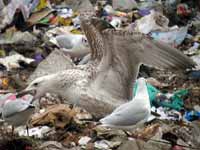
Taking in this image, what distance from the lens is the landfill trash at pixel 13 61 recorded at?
20.7 feet

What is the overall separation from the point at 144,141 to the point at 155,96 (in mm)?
1057

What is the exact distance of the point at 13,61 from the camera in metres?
6.39

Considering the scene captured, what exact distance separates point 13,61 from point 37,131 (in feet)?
6.18

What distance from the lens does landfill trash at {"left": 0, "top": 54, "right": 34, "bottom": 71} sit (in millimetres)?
6297

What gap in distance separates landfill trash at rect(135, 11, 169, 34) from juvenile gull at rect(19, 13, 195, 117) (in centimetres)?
241

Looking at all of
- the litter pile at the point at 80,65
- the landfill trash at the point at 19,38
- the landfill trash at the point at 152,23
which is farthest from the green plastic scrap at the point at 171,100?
the landfill trash at the point at 19,38

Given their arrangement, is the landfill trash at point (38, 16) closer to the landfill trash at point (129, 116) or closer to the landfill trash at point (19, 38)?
the landfill trash at point (19, 38)

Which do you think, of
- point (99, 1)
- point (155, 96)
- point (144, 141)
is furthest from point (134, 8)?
point (144, 141)

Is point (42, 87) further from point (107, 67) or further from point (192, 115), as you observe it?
point (192, 115)

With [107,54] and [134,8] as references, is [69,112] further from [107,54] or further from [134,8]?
[134,8]

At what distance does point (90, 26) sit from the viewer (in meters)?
4.41

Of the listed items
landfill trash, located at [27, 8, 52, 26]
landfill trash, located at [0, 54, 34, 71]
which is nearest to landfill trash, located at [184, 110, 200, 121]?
landfill trash, located at [0, 54, 34, 71]

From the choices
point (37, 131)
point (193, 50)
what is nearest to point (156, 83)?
point (193, 50)

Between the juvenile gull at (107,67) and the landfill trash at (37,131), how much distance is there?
25cm
